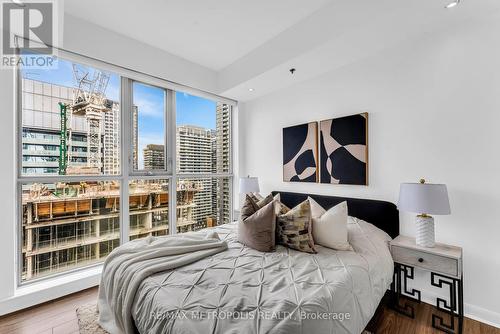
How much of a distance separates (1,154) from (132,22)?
6.10 feet

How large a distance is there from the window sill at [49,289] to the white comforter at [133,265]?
870 mm

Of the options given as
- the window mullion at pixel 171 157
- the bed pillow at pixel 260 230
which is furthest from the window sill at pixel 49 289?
the bed pillow at pixel 260 230

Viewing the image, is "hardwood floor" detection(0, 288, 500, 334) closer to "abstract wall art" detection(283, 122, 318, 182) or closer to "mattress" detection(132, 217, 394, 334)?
"mattress" detection(132, 217, 394, 334)

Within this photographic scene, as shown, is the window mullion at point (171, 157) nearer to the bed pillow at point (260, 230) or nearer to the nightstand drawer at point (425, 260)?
the bed pillow at point (260, 230)

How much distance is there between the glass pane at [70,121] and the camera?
2.39 meters

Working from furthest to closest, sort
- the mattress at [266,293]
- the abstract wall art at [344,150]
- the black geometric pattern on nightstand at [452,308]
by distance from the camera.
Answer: the abstract wall art at [344,150] → the black geometric pattern on nightstand at [452,308] → the mattress at [266,293]

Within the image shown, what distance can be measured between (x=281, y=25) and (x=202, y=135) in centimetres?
205

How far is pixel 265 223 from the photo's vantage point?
78.5 inches

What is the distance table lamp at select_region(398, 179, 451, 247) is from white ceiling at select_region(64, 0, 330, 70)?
196 cm

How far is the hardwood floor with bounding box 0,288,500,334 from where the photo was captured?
1831 mm

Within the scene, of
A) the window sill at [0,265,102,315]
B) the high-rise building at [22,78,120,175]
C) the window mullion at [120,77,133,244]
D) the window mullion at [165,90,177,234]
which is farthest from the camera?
the window mullion at [165,90,177,234]

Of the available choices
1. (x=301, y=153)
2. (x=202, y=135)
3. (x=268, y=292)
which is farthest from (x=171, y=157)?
(x=268, y=292)

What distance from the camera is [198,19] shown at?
97.6 inches

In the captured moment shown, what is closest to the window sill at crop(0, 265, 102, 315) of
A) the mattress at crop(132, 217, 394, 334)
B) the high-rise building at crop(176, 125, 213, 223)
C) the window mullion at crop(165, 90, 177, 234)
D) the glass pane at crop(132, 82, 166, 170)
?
the window mullion at crop(165, 90, 177, 234)
